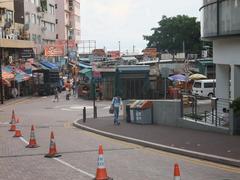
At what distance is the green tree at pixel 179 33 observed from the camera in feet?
332

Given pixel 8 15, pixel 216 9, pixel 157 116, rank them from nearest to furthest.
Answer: pixel 216 9, pixel 157 116, pixel 8 15

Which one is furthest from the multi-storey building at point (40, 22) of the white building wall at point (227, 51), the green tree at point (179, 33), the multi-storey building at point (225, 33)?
the white building wall at point (227, 51)

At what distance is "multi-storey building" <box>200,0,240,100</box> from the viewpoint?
20.8 meters

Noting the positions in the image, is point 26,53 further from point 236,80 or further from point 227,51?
point 236,80

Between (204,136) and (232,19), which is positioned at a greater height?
(232,19)

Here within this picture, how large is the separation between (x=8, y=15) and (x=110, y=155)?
169 feet

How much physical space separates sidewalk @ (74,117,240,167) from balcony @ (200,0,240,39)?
4.04m

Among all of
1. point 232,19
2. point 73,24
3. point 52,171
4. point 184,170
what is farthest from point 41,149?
point 73,24

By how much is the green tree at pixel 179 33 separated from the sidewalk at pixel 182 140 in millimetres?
76226

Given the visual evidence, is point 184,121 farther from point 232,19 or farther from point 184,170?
point 184,170

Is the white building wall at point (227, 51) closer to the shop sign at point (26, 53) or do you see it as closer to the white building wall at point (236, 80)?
the white building wall at point (236, 80)

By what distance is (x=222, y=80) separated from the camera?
2477 centimetres

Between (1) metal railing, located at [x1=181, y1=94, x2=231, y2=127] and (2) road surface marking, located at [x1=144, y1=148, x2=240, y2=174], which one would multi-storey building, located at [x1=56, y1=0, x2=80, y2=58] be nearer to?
(1) metal railing, located at [x1=181, y1=94, x2=231, y2=127]

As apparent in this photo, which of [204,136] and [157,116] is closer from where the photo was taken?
[204,136]
